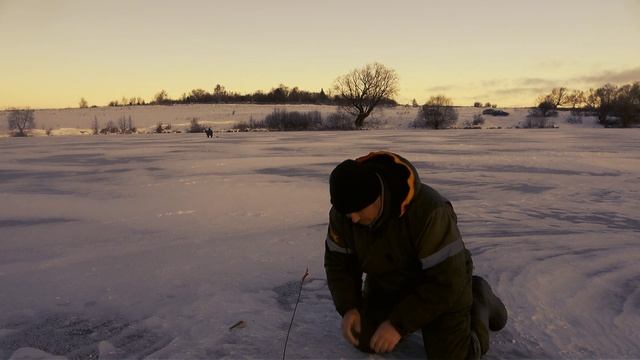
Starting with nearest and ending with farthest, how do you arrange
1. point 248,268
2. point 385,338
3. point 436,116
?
point 385,338, point 248,268, point 436,116

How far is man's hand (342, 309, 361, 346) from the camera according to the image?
2.12 m

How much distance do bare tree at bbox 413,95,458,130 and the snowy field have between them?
39882 millimetres

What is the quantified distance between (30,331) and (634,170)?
985cm

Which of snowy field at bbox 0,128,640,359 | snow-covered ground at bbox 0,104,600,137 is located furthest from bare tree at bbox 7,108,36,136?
snowy field at bbox 0,128,640,359

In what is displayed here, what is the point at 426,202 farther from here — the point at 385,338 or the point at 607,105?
the point at 607,105

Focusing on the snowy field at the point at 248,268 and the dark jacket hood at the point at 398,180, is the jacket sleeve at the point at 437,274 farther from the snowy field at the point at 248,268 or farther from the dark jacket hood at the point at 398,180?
the snowy field at the point at 248,268

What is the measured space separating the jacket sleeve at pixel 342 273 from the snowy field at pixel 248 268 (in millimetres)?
241

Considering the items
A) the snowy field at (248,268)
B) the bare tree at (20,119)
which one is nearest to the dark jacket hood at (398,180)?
the snowy field at (248,268)

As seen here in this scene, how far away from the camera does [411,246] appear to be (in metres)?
1.97

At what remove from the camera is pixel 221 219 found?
5094 mm

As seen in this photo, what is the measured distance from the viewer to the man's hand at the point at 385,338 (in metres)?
1.99

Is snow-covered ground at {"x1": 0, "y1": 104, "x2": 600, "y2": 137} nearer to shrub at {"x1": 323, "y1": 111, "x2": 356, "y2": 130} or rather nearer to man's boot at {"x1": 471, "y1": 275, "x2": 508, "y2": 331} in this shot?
shrub at {"x1": 323, "y1": 111, "x2": 356, "y2": 130}

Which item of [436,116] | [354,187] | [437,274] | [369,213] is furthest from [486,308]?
[436,116]

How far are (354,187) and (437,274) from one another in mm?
506
